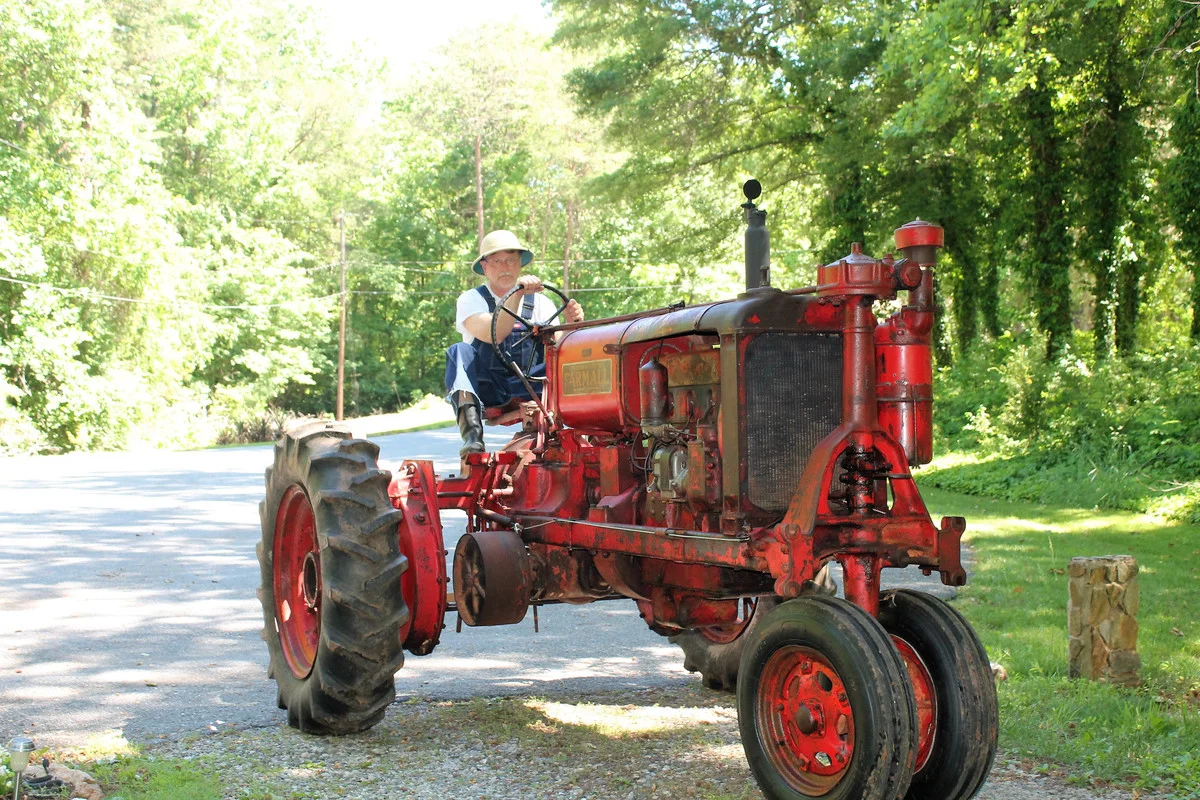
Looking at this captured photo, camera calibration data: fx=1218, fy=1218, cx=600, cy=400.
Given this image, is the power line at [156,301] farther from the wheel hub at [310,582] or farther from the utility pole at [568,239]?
the wheel hub at [310,582]

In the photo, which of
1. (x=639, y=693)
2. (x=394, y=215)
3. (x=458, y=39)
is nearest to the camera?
(x=639, y=693)

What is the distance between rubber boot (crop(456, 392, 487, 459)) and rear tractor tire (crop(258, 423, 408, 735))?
83 centimetres

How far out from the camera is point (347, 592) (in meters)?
5.04

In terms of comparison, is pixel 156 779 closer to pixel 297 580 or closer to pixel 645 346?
pixel 297 580

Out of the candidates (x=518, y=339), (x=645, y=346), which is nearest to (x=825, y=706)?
(x=645, y=346)

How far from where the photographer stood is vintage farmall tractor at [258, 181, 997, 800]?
391cm

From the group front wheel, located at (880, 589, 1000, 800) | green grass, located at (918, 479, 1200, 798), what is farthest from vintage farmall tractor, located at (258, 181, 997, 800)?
green grass, located at (918, 479, 1200, 798)

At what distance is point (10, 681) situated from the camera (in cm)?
605

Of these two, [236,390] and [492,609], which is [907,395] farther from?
[236,390]

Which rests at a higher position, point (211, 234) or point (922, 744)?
point (211, 234)

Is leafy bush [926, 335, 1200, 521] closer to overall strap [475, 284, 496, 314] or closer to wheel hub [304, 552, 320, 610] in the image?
overall strap [475, 284, 496, 314]

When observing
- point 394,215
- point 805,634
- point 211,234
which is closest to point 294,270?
point 211,234

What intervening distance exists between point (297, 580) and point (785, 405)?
113 inches

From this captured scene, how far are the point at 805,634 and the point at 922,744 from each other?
59 cm
